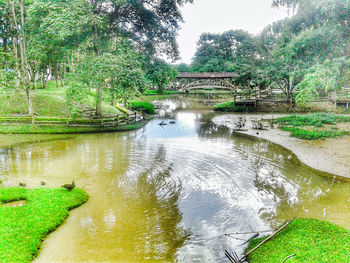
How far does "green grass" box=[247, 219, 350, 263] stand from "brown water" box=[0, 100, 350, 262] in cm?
102

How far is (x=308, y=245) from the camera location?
5.66 metres

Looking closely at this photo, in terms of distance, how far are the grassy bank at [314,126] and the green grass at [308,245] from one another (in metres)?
12.8

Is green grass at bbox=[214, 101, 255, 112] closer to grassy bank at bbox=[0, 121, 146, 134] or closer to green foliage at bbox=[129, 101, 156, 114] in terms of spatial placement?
green foliage at bbox=[129, 101, 156, 114]

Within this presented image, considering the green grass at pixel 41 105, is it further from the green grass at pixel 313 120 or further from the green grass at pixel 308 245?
the green grass at pixel 308 245

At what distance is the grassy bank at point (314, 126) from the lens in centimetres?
1786

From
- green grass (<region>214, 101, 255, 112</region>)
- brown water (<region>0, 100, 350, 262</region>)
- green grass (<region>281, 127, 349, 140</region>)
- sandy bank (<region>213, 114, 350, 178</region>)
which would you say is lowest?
brown water (<region>0, 100, 350, 262</region>)

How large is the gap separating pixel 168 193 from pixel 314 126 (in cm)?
1668

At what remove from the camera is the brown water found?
6.74 metres

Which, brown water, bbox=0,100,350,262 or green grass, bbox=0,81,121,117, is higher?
green grass, bbox=0,81,121,117

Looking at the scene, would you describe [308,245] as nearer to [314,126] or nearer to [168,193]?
[168,193]

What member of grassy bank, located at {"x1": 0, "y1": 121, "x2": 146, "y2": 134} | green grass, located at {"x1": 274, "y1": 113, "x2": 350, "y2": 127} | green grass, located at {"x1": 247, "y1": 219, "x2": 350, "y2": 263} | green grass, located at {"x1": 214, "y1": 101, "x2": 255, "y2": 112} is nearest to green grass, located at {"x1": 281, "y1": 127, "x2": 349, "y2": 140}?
green grass, located at {"x1": 274, "y1": 113, "x2": 350, "y2": 127}

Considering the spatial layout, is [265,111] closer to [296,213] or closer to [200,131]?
[200,131]

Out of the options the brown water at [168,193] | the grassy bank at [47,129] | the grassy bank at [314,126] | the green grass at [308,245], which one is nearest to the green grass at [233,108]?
the grassy bank at [314,126]

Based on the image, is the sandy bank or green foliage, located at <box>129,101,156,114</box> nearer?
the sandy bank
